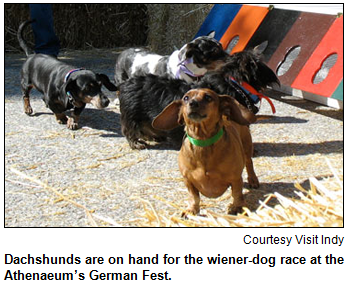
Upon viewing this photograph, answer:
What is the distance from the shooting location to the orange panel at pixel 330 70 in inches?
218

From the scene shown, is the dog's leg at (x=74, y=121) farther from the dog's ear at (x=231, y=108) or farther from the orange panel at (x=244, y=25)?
the dog's ear at (x=231, y=108)

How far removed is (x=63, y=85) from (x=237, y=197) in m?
2.76

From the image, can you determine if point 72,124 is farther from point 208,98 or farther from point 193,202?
point 208,98

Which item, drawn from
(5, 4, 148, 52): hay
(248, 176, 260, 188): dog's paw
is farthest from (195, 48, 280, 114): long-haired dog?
(5, 4, 148, 52): hay

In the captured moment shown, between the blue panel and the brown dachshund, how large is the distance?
4.40 meters

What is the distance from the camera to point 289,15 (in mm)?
6602

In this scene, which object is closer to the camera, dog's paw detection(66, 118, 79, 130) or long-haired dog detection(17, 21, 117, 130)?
long-haired dog detection(17, 21, 117, 130)

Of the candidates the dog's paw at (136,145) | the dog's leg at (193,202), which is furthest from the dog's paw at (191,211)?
the dog's paw at (136,145)

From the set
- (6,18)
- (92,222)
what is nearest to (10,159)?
(92,222)

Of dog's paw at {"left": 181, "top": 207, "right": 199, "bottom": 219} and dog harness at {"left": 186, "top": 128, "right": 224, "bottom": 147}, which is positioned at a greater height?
dog harness at {"left": 186, "top": 128, "right": 224, "bottom": 147}

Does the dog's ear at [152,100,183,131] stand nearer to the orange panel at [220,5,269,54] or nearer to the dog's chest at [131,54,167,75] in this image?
the dog's chest at [131,54,167,75]

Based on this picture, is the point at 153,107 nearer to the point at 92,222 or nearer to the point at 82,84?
the point at 82,84

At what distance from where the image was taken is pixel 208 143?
10.3ft

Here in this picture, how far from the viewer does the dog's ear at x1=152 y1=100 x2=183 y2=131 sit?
322cm
